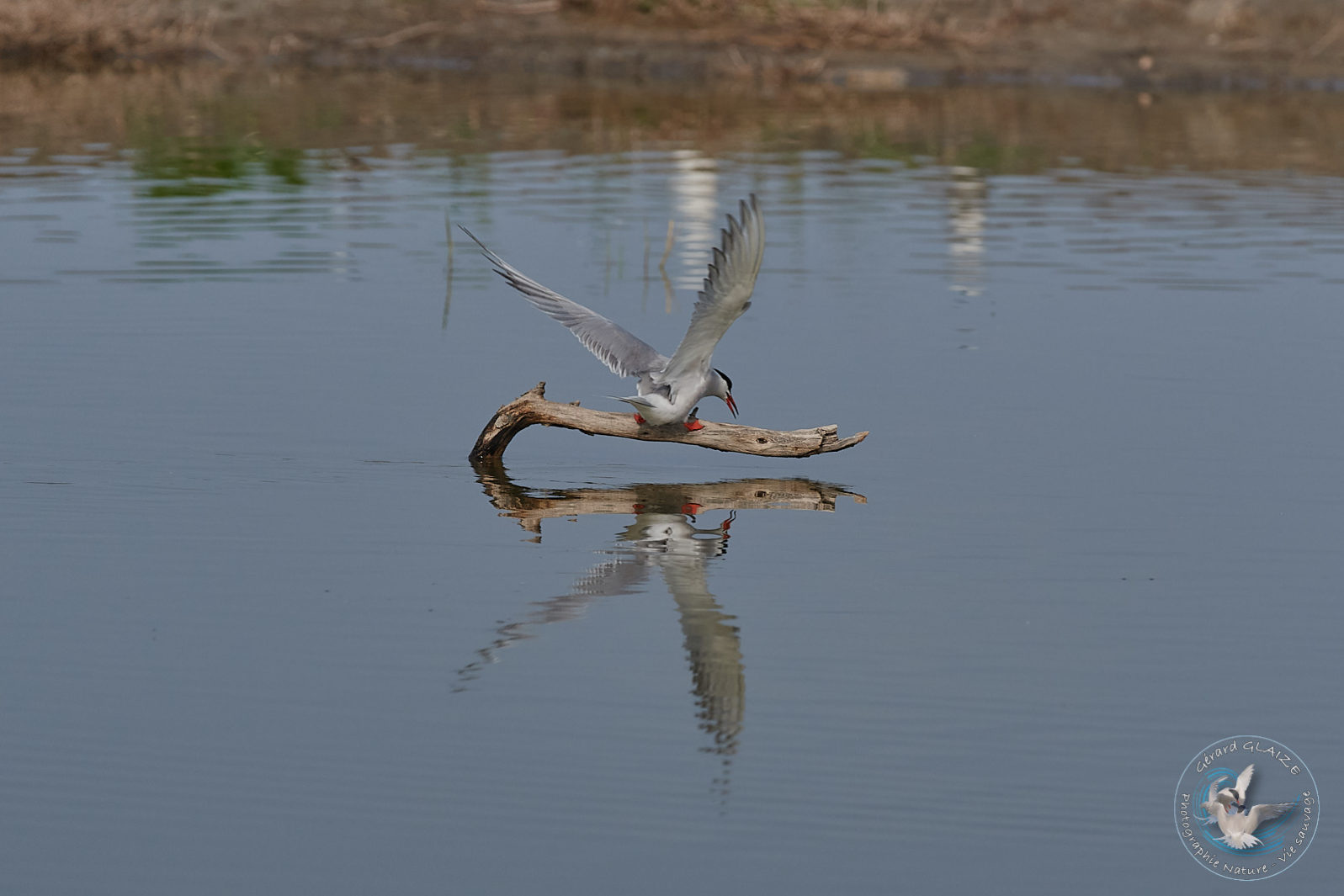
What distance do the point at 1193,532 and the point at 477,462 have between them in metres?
4.56

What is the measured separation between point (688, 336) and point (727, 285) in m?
0.81

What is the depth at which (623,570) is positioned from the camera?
9516 mm

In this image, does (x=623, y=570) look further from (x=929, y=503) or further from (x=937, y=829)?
(x=937, y=829)

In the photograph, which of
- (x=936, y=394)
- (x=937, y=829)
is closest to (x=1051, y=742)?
(x=937, y=829)

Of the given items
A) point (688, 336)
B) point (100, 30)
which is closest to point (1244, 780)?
point (688, 336)

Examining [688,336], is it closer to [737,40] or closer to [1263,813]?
[1263,813]

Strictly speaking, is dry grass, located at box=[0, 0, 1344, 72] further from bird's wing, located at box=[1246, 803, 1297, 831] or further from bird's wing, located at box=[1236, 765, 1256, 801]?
bird's wing, located at box=[1246, 803, 1297, 831]

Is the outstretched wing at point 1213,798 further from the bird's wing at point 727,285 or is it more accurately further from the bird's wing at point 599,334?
the bird's wing at point 599,334

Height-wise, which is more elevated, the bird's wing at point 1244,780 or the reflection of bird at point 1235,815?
the bird's wing at point 1244,780

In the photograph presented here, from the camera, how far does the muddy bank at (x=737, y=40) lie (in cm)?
3644

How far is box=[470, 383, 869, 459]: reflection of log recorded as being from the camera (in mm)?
10695

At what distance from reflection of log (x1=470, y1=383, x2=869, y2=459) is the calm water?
0.99 feet

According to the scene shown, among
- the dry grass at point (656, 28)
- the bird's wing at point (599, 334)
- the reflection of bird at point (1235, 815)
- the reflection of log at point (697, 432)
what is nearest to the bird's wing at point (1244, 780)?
the reflection of bird at point (1235, 815)

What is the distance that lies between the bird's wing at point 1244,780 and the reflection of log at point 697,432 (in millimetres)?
3911
